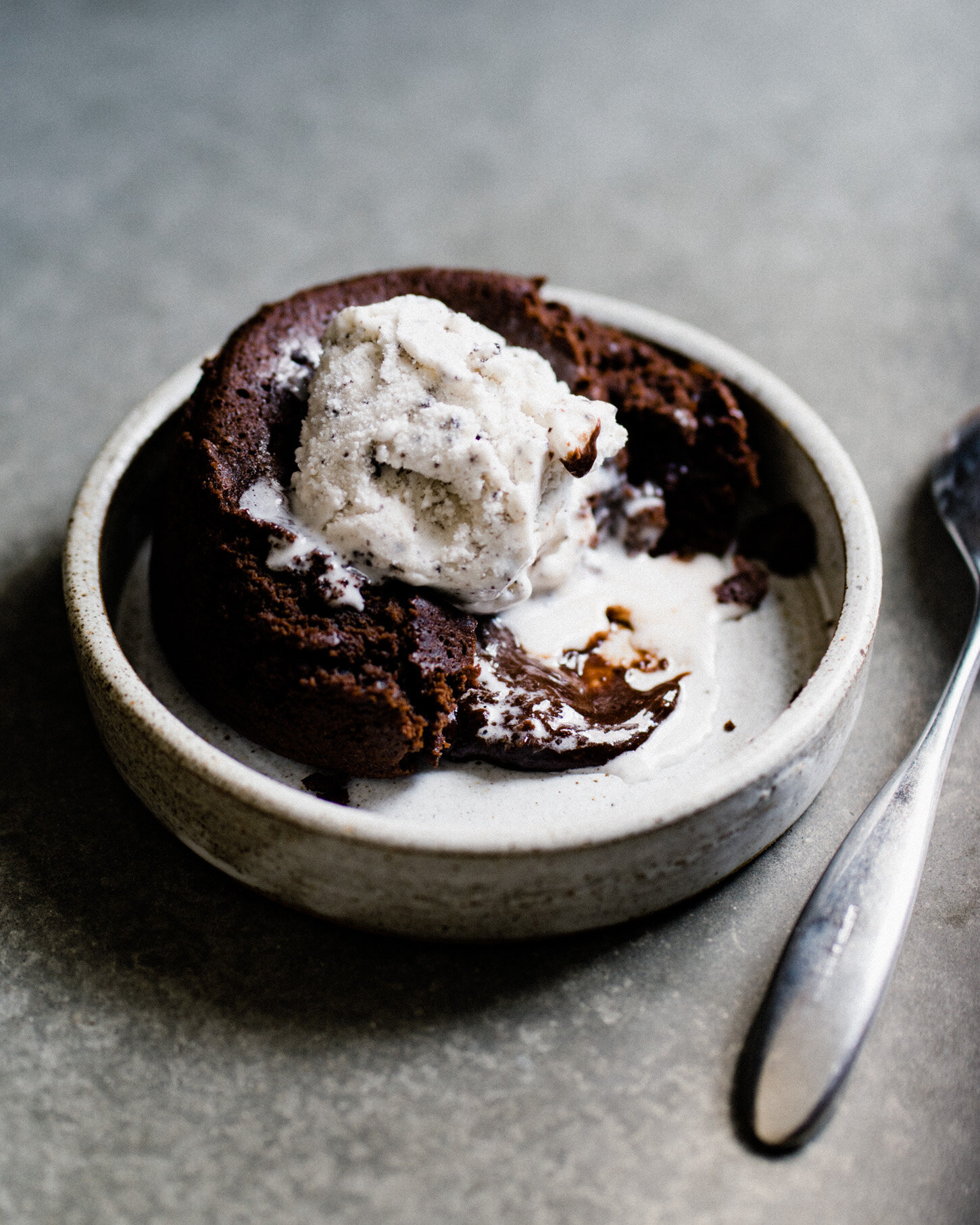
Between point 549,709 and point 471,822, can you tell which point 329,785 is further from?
point 549,709

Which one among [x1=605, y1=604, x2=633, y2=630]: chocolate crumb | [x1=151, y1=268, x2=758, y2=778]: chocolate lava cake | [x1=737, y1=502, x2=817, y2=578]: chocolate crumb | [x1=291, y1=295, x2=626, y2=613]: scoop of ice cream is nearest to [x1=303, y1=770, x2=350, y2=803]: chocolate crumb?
[x1=151, y1=268, x2=758, y2=778]: chocolate lava cake

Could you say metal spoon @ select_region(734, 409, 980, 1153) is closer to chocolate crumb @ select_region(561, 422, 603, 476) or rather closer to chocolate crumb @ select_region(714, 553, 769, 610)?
chocolate crumb @ select_region(714, 553, 769, 610)

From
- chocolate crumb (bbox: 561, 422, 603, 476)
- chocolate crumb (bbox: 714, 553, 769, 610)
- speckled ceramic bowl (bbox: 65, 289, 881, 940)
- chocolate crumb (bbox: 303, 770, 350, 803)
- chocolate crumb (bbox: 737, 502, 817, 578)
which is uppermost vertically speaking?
chocolate crumb (bbox: 561, 422, 603, 476)

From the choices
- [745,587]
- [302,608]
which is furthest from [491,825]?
[745,587]

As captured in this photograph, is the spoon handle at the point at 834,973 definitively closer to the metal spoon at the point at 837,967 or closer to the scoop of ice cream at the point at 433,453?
the metal spoon at the point at 837,967

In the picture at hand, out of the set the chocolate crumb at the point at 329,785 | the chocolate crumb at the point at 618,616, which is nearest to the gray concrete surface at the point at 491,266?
the chocolate crumb at the point at 329,785

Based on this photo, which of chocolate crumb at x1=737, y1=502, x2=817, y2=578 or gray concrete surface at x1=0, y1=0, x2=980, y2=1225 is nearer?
gray concrete surface at x1=0, y1=0, x2=980, y2=1225
